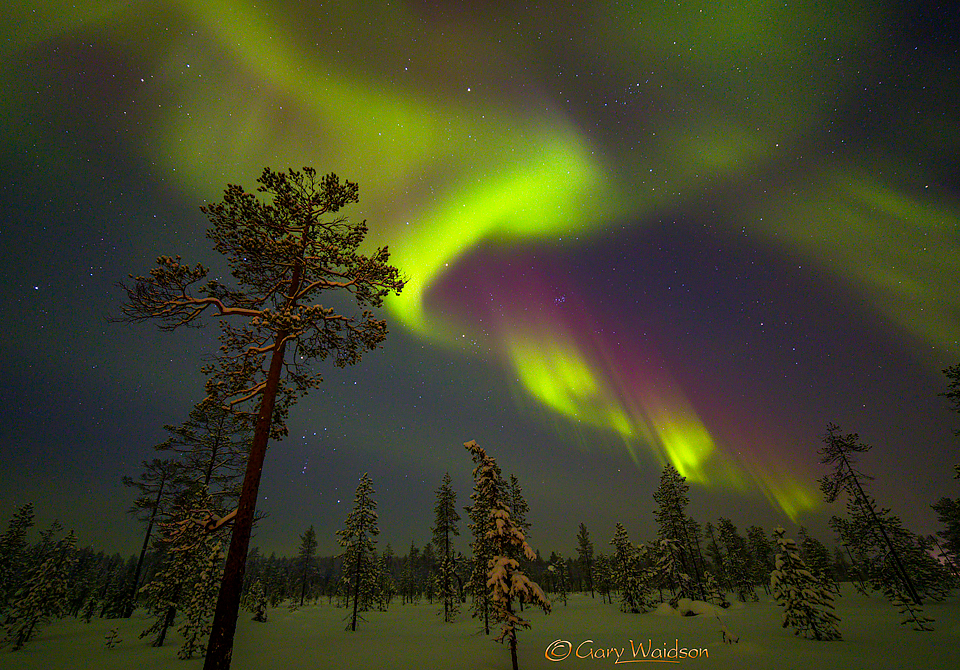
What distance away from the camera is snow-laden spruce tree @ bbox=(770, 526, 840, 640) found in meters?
20.9

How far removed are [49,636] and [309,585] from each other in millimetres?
89093

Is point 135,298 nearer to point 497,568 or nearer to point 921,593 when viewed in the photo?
point 497,568

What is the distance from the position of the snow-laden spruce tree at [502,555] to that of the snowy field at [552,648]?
5.54 meters

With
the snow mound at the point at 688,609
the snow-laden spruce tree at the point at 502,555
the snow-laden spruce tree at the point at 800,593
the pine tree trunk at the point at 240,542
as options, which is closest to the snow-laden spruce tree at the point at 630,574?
the snow mound at the point at 688,609

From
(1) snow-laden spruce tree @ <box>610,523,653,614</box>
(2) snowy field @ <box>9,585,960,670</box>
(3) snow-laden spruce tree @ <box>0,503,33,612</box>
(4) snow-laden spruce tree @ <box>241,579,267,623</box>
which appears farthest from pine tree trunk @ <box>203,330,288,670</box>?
(3) snow-laden spruce tree @ <box>0,503,33,612</box>

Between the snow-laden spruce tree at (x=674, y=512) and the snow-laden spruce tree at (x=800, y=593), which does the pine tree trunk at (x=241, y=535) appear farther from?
the snow-laden spruce tree at (x=674, y=512)

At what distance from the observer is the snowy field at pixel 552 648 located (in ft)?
56.0

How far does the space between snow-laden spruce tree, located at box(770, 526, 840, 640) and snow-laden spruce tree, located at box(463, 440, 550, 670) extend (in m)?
17.1

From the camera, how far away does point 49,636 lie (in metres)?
26.9

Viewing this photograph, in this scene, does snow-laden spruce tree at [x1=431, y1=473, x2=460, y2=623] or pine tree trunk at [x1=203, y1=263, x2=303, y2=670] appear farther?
snow-laden spruce tree at [x1=431, y1=473, x2=460, y2=623]

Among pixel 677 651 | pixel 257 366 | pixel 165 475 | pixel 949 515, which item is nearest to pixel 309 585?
pixel 165 475

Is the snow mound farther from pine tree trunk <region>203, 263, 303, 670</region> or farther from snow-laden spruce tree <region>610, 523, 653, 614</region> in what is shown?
pine tree trunk <region>203, 263, 303, 670</region>

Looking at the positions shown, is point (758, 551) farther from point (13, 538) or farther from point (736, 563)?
point (13, 538)

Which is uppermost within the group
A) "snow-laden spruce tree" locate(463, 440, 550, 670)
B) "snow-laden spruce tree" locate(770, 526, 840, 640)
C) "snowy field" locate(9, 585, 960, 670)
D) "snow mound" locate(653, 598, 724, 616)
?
"snow-laden spruce tree" locate(463, 440, 550, 670)
